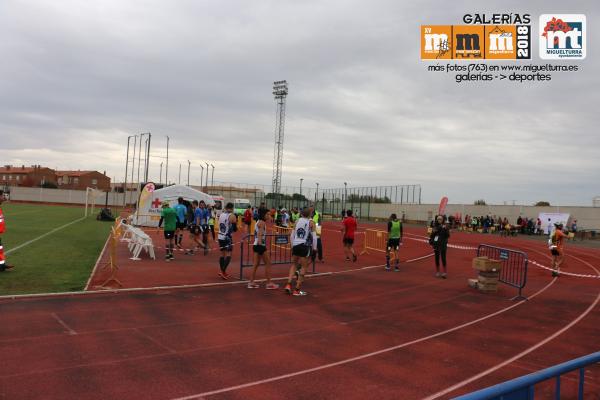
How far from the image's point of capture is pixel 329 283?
11945 millimetres

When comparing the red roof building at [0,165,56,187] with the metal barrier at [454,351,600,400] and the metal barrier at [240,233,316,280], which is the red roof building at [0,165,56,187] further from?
the metal barrier at [454,351,600,400]

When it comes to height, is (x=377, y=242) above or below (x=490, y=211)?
below

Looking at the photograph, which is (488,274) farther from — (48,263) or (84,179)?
(84,179)

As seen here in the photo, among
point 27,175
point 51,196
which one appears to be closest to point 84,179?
point 27,175

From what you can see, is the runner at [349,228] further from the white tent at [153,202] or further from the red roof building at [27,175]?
the red roof building at [27,175]

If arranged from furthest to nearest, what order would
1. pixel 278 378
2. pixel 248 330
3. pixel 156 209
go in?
pixel 156 209 → pixel 248 330 → pixel 278 378

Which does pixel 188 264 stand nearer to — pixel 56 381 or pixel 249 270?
pixel 249 270

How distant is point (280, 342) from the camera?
6.67m

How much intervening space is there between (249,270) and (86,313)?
20.4 feet

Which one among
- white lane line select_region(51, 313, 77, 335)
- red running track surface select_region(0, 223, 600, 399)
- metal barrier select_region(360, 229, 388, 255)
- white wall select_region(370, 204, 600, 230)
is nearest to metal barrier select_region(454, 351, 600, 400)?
red running track surface select_region(0, 223, 600, 399)

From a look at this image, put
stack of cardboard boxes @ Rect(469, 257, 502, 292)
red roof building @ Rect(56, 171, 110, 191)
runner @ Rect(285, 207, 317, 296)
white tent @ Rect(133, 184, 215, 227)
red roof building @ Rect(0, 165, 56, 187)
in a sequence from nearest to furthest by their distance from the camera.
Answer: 1. runner @ Rect(285, 207, 317, 296)
2. stack of cardboard boxes @ Rect(469, 257, 502, 292)
3. white tent @ Rect(133, 184, 215, 227)
4. red roof building @ Rect(0, 165, 56, 187)
5. red roof building @ Rect(56, 171, 110, 191)

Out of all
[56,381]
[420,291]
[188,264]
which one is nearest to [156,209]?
[188,264]

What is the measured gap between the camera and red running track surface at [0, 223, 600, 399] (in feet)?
16.4

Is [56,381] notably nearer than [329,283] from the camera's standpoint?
Yes
